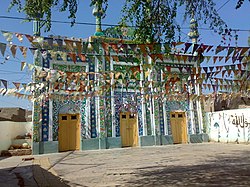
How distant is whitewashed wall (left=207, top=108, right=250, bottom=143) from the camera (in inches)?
613

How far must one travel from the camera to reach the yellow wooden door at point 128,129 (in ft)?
51.7

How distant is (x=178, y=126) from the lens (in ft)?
56.4

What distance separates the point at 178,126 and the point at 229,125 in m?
3.23

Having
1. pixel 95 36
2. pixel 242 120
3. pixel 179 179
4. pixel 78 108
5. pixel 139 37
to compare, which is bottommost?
pixel 179 179

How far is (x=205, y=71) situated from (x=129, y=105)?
25.7 feet

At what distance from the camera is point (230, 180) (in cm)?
537

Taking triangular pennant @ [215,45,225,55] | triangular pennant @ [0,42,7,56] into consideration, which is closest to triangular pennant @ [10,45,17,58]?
triangular pennant @ [0,42,7,56]

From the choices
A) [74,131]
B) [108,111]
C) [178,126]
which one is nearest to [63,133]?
[74,131]

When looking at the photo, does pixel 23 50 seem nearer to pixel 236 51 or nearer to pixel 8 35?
pixel 8 35

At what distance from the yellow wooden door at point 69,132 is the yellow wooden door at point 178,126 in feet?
20.2

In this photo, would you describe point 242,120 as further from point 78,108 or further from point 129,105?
point 78,108

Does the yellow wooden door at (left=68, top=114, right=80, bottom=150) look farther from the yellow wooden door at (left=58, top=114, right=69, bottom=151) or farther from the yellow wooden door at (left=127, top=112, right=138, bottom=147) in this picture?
the yellow wooden door at (left=127, top=112, right=138, bottom=147)

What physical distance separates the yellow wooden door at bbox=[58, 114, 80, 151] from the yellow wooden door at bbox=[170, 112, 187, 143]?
20.2ft

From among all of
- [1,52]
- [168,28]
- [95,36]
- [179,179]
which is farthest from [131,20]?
[95,36]
